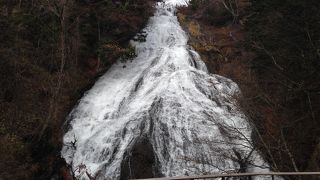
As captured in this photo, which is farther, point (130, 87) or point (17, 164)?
point (130, 87)

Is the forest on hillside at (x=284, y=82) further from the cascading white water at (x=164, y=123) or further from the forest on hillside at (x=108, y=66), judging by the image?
the cascading white water at (x=164, y=123)

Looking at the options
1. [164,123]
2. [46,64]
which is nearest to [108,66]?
[46,64]

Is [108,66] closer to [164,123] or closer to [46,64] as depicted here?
[46,64]

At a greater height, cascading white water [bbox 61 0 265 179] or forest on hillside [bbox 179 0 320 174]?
forest on hillside [bbox 179 0 320 174]

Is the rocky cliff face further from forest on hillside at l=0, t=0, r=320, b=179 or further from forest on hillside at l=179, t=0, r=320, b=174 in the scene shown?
forest on hillside at l=179, t=0, r=320, b=174

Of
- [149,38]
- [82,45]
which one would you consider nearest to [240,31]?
[149,38]

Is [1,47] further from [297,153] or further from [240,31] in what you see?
[240,31]

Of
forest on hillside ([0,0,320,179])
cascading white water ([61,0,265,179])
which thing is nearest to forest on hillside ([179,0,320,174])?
forest on hillside ([0,0,320,179])
